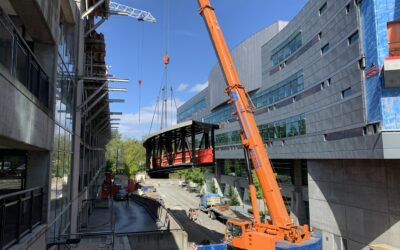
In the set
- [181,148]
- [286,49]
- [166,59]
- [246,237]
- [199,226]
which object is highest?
[286,49]

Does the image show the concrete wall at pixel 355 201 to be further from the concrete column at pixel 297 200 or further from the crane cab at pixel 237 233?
the crane cab at pixel 237 233

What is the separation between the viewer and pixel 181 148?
21.1 m

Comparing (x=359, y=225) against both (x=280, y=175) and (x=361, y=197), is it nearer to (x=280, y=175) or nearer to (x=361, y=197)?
(x=361, y=197)

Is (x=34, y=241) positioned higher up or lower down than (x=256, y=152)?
lower down

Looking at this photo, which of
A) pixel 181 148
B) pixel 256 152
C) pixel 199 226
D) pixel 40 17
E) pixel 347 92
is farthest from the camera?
pixel 199 226

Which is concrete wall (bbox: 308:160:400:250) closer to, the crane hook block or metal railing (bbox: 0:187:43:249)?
the crane hook block

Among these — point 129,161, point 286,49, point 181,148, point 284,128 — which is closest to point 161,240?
point 181,148

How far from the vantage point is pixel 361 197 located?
78.1ft

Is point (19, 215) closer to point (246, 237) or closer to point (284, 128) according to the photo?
point (246, 237)

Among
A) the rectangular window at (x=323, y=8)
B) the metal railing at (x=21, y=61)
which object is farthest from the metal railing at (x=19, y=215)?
the rectangular window at (x=323, y=8)

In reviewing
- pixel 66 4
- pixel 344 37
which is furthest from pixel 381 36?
pixel 66 4

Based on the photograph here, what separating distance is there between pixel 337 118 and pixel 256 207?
40.0 ft

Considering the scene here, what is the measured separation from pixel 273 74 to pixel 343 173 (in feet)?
55.7

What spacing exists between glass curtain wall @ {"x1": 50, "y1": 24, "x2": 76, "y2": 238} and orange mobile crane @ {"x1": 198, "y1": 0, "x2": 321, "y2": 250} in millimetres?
8057
